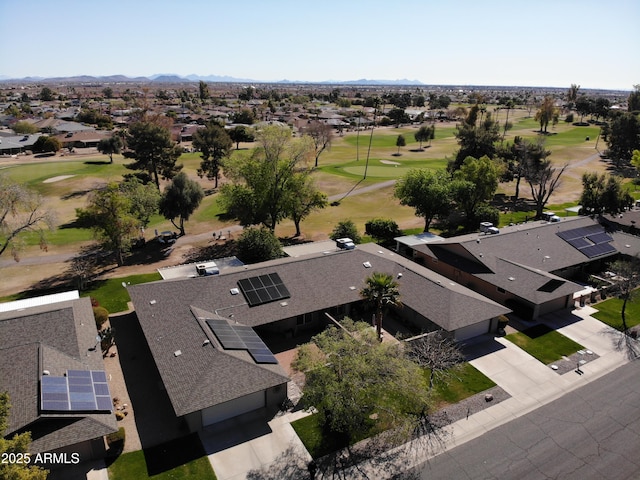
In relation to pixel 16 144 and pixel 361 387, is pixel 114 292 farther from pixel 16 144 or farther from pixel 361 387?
pixel 16 144

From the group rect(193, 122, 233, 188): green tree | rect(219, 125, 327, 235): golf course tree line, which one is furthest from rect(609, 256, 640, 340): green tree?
rect(193, 122, 233, 188): green tree

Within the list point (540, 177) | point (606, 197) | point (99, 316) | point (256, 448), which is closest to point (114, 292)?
point (99, 316)

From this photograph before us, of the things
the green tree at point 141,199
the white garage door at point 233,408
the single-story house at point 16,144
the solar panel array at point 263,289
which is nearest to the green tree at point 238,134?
the single-story house at point 16,144

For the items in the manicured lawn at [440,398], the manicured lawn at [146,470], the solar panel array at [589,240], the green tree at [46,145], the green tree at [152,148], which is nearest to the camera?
the manicured lawn at [146,470]

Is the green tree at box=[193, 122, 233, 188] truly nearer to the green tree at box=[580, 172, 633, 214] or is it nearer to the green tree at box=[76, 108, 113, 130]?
the green tree at box=[580, 172, 633, 214]

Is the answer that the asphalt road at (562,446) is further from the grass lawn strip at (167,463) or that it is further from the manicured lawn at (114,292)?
the manicured lawn at (114,292)

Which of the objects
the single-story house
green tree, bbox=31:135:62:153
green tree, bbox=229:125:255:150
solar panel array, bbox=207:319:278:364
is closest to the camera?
solar panel array, bbox=207:319:278:364

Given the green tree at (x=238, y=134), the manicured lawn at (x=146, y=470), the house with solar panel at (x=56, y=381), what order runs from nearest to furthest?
1. the house with solar panel at (x=56, y=381)
2. the manicured lawn at (x=146, y=470)
3. the green tree at (x=238, y=134)
